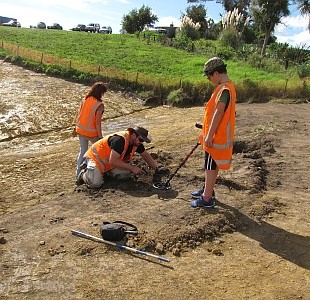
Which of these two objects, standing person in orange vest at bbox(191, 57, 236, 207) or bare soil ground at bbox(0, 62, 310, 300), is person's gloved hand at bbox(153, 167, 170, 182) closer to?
bare soil ground at bbox(0, 62, 310, 300)

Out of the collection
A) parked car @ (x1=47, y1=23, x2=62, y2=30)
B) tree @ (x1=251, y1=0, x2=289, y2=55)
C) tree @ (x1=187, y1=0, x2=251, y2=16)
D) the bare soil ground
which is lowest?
the bare soil ground

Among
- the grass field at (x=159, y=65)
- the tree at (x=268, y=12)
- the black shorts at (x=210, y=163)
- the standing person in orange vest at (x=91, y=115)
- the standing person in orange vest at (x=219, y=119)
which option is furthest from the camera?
the tree at (x=268, y=12)

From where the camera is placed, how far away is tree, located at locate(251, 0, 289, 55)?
27.6 m

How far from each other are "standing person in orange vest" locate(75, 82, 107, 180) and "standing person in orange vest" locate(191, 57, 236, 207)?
2.25 meters

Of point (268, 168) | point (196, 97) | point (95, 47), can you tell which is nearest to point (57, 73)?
point (196, 97)

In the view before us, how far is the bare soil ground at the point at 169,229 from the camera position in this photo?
405cm

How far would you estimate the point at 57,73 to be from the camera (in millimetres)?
20438

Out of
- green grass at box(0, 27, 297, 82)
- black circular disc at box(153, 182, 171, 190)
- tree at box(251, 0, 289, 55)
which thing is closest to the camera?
black circular disc at box(153, 182, 171, 190)

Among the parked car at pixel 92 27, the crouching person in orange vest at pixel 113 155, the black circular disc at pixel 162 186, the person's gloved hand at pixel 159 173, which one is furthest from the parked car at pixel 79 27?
the black circular disc at pixel 162 186

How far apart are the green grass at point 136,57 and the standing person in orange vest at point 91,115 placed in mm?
Answer: 12275

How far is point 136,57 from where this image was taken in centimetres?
2716

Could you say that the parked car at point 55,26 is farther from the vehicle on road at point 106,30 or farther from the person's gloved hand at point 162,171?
the person's gloved hand at point 162,171

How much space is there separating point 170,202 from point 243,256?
1.46 metres

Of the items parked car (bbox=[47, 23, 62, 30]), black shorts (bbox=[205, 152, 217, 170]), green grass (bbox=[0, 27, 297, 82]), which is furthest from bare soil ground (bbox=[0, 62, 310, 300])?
parked car (bbox=[47, 23, 62, 30])
